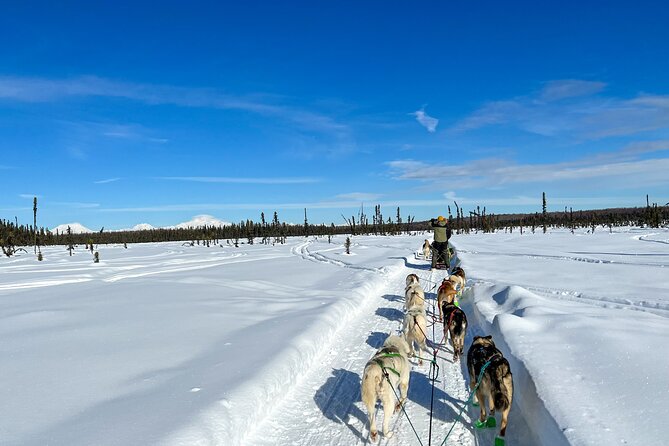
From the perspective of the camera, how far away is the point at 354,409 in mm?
4461

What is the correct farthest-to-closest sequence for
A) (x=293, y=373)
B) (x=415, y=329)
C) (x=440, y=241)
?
(x=440, y=241), (x=415, y=329), (x=293, y=373)

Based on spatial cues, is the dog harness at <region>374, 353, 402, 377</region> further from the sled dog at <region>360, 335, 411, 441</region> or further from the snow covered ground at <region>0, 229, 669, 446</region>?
the snow covered ground at <region>0, 229, 669, 446</region>

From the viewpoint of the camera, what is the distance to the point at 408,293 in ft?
27.3

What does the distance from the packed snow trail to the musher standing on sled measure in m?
10.6

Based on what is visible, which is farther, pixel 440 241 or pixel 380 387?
pixel 440 241

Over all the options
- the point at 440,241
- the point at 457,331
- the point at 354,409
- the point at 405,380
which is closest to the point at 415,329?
the point at 457,331

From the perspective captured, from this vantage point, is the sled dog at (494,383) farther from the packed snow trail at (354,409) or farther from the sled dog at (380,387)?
the sled dog at (380,387)

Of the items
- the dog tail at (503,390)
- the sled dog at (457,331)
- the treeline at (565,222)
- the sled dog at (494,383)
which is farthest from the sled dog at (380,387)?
the treeline at (565,222)

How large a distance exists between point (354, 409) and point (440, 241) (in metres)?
14.1

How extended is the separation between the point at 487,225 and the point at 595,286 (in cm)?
7189

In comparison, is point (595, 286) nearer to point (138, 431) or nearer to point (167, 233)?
point (138, 431)

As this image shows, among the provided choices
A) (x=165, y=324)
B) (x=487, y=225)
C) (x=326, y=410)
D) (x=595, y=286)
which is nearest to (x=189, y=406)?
(x=326, y=410)

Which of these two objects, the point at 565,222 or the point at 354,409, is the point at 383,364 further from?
the point at 565,222

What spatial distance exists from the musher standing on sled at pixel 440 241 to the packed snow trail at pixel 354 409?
10.6 metres
